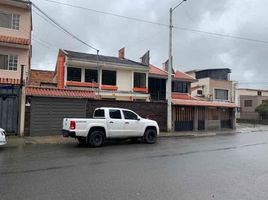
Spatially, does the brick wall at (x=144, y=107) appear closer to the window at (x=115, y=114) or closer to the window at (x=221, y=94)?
the window at (x=115, y=114)

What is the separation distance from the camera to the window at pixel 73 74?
27.0 m

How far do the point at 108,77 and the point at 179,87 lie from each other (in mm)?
10804

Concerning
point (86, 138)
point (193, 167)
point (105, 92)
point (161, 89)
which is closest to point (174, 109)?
point (105, 92)

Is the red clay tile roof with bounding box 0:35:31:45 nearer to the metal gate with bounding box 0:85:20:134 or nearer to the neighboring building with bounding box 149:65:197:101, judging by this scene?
the metal gate with bounding box 0:85:20:134

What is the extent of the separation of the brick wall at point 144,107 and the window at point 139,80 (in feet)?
23.9

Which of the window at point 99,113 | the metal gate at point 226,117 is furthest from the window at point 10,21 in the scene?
the metal gate at point 226,117

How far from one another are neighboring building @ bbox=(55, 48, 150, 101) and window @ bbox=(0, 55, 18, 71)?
4.64 meters

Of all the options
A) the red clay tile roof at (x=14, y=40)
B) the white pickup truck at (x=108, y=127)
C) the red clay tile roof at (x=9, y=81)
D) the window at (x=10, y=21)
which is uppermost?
the window at (x=10, y=21)

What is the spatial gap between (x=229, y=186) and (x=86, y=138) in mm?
8492

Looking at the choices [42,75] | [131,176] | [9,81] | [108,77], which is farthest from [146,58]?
[131,176]

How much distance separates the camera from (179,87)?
35594mm

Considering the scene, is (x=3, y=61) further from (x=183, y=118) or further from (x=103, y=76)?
(x=183, y=118)

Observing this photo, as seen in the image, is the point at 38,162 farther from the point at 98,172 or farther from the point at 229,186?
the point at 229,186

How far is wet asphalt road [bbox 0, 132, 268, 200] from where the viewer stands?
6.00 metres
